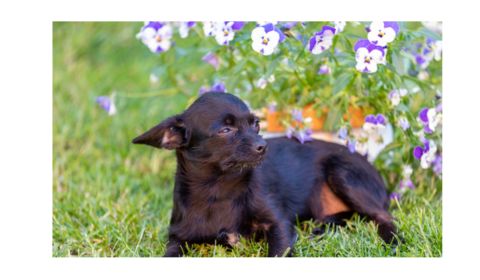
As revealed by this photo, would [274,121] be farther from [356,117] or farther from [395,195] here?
[395,195]

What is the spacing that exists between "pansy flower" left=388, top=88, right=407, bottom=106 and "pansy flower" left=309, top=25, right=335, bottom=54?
0.53 meters

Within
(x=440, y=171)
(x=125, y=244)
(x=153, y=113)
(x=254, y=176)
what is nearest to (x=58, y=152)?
(x=153, y=113)

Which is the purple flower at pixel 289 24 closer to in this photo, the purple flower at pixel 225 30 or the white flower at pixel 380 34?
the purple flower at pixel 225 30

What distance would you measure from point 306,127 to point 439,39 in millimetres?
942

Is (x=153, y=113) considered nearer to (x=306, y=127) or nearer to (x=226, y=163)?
(x=306, y=127)


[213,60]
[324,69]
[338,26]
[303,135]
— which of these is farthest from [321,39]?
[213,60]

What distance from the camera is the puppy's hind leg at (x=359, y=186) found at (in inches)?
158

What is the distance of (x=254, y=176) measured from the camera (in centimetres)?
379

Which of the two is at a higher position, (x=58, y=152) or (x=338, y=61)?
(x=338, y=61)

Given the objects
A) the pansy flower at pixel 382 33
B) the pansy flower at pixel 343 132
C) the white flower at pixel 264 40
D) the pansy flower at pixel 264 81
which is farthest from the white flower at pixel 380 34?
the pansy flower at pixel 264 81

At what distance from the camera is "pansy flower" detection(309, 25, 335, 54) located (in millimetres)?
3805

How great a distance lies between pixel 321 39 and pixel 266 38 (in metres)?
0.33

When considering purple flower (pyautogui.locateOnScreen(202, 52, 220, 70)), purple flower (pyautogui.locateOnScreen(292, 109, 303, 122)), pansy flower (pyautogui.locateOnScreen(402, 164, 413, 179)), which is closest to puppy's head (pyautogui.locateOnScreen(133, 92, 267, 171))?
purple flower (pyautogui.locateOnScreen(292, 109, 303, 122))

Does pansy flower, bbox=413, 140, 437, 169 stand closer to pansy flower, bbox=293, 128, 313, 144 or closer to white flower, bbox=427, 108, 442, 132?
white flower, bbox=427, 108, 442, 132
